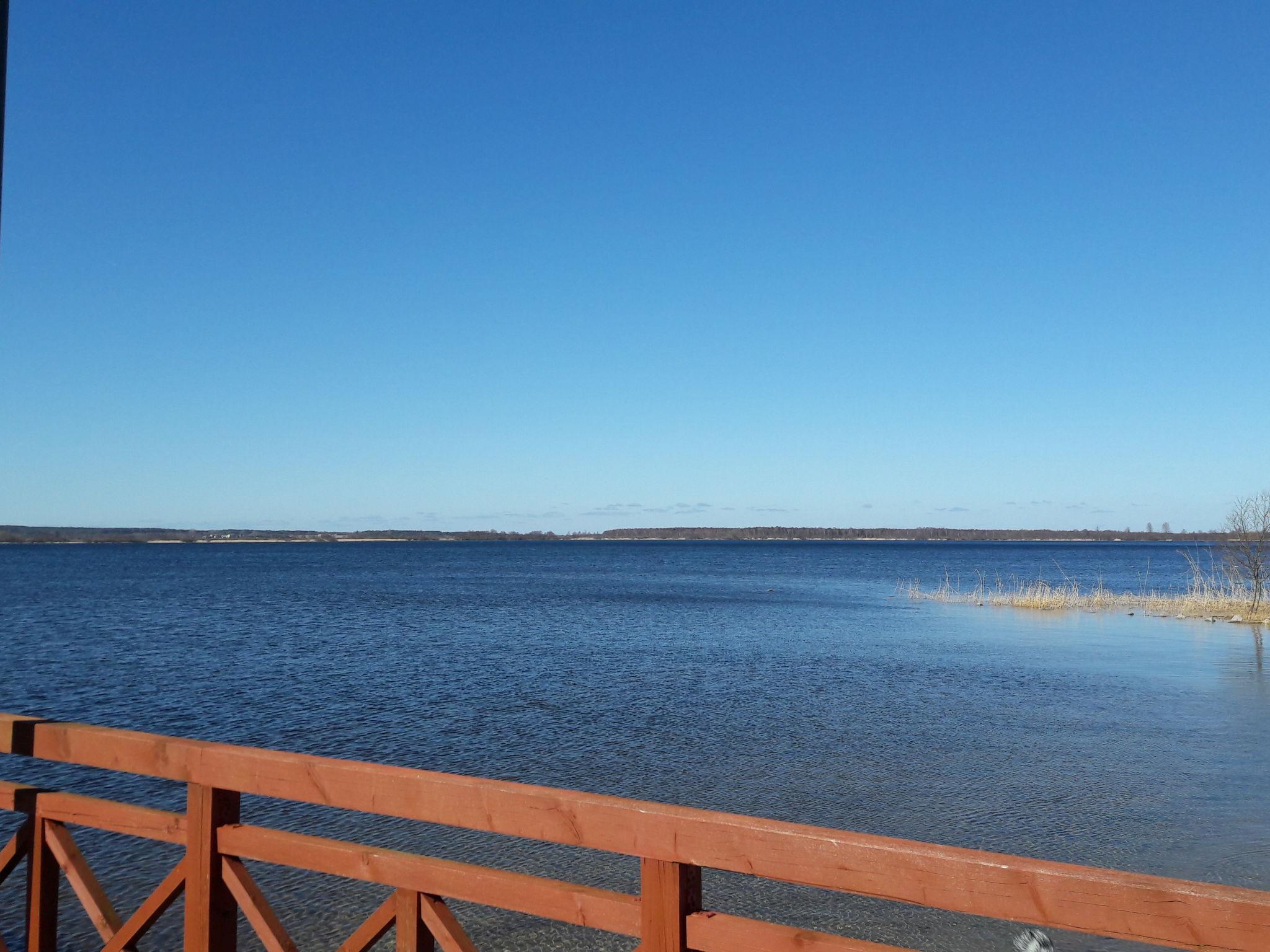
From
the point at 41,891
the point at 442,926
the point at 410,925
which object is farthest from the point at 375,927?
the point at 41,891

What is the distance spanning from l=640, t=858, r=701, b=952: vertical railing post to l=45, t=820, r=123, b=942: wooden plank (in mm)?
2674

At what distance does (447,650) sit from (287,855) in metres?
25.4

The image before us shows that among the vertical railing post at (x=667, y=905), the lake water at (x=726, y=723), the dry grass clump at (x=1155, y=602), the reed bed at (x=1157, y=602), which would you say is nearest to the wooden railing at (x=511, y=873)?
the vertical railing post at (x=667, y=905)

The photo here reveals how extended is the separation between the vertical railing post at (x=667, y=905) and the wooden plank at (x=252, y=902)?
1.59 meters

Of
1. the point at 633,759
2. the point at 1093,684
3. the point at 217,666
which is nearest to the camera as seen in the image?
the point at 633,759

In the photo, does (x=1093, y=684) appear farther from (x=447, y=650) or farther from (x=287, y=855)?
(x=287, y=855)

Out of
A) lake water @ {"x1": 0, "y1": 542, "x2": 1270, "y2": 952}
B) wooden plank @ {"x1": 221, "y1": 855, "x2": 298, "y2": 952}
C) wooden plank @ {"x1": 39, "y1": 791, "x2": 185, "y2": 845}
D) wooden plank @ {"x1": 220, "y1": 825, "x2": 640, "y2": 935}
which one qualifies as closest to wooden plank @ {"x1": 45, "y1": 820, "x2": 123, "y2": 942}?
wooden plank @ {"x1": 39, "y1": 791, "x2": 185, "y2": 845}

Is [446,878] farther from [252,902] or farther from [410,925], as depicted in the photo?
[252,902]

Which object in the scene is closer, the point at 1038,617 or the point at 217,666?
the point at 217,666

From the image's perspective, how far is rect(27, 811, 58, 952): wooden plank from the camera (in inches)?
169

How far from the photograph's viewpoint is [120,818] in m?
3.96

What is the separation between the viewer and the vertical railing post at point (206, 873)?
370cm

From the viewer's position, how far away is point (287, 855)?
353 centimetres

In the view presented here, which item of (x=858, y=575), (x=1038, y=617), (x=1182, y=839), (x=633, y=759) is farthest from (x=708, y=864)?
(x=858, y=575)
